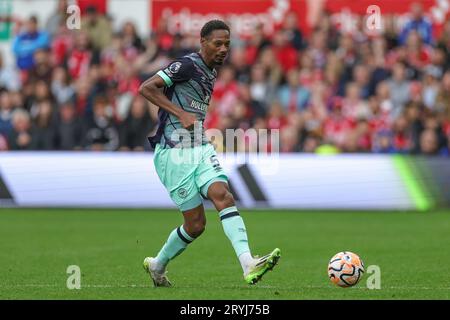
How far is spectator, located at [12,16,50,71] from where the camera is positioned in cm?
2642

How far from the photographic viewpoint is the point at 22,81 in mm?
26188

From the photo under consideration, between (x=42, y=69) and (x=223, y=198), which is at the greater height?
(x=223, y=198)

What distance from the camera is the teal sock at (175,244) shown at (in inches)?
422

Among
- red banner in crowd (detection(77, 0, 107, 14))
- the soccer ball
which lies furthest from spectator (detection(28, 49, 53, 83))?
the soccer ball

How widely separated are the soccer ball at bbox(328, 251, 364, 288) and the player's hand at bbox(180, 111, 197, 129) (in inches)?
74.2

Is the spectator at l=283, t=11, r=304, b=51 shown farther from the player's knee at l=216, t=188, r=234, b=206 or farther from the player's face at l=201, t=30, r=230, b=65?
the player's knee at l=216, t=188, r=234, b=206

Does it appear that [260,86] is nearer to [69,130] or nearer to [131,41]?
[131,41]

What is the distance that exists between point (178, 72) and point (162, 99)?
332 millimetres

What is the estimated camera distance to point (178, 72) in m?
10.5

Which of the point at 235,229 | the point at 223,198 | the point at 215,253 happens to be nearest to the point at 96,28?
the point at 215,253

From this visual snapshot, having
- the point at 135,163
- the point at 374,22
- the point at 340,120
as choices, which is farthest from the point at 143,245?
the point at 374,22

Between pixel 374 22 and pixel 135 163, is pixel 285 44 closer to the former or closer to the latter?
pixel 374 22

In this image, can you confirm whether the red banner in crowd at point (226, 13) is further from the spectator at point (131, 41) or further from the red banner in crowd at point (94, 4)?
the red banner in crowd at point (94, 4)

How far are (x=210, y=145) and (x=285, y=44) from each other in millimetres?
14797
